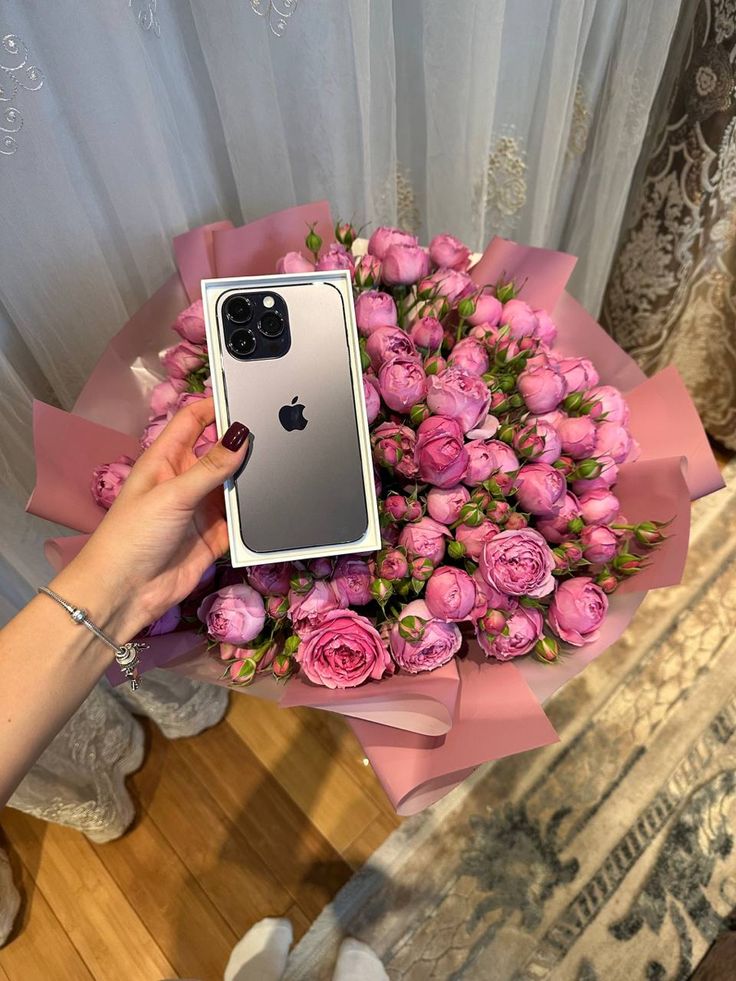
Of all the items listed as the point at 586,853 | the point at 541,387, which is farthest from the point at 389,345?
the point at 586,853

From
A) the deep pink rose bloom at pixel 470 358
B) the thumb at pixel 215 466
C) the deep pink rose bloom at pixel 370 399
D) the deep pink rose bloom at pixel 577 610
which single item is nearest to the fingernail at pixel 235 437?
the thumb at pixel 215 466

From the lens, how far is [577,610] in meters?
0.59

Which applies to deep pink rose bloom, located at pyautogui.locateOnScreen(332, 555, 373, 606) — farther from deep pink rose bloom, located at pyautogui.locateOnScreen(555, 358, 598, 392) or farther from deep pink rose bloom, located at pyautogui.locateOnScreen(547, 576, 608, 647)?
deep pink rose bloom, located at pyautogui.locateOnScreen(555, 358, 598, 392)

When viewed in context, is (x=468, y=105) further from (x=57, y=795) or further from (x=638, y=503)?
(x=57, y=795)

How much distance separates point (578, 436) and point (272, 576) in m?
0.32

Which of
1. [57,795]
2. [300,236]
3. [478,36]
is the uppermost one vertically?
[478,36]

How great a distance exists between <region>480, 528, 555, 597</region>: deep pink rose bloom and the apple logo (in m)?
0.20

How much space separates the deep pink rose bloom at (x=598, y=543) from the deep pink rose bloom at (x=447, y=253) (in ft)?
1.04

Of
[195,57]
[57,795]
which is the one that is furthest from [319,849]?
[195,57]

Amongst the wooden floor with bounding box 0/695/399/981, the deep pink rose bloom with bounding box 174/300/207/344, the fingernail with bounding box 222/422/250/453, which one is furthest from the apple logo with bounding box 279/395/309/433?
the wooden floor with bounding box 0/695/399/981

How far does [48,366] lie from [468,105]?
64cm

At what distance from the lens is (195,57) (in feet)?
2.19

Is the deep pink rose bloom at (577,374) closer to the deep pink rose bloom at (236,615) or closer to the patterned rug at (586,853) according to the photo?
the deep pink rose bloom at (236,615)

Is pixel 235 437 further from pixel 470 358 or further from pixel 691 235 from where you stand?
pixel 691 235
